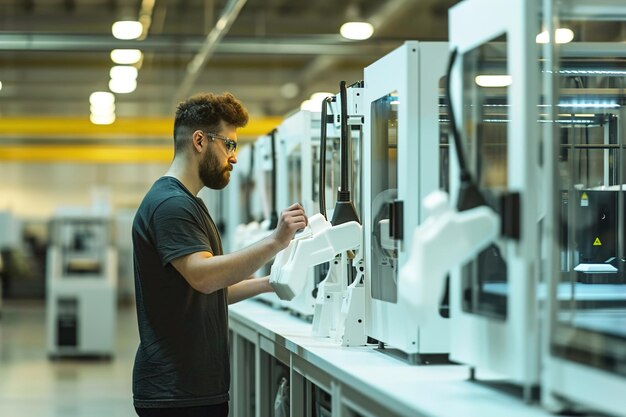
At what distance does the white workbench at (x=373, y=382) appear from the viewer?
5.84 feet

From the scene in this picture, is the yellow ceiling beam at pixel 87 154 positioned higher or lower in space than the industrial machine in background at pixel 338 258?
higher

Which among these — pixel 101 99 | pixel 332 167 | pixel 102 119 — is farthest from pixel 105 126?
pixel 332 167

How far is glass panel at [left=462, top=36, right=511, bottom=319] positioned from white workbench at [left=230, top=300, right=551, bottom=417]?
178mm

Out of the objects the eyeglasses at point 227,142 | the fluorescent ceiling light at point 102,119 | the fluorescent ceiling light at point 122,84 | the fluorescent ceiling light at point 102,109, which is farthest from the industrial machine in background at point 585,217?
the fluorescent ceiling light at point 102,119

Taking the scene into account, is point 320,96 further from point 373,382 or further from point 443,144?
point 373,382

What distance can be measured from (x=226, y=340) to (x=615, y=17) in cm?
144

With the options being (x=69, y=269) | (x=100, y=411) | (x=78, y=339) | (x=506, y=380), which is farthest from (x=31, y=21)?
(x=506, y=380)

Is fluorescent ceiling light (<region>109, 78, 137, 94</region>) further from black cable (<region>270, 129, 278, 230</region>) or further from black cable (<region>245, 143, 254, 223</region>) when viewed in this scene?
black cable (<region>270, 129, 278, 230</region>)

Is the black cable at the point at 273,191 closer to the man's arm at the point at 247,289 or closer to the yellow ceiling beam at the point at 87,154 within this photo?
the man's arm at the point at 247,289

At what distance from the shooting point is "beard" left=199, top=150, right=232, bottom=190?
2.93m

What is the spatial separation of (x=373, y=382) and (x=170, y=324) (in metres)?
0.91

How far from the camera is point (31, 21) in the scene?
11156 millimetres

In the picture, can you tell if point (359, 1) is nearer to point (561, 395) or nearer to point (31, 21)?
point (31, 21)

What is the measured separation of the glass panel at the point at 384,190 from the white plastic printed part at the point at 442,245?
25.5 inches
